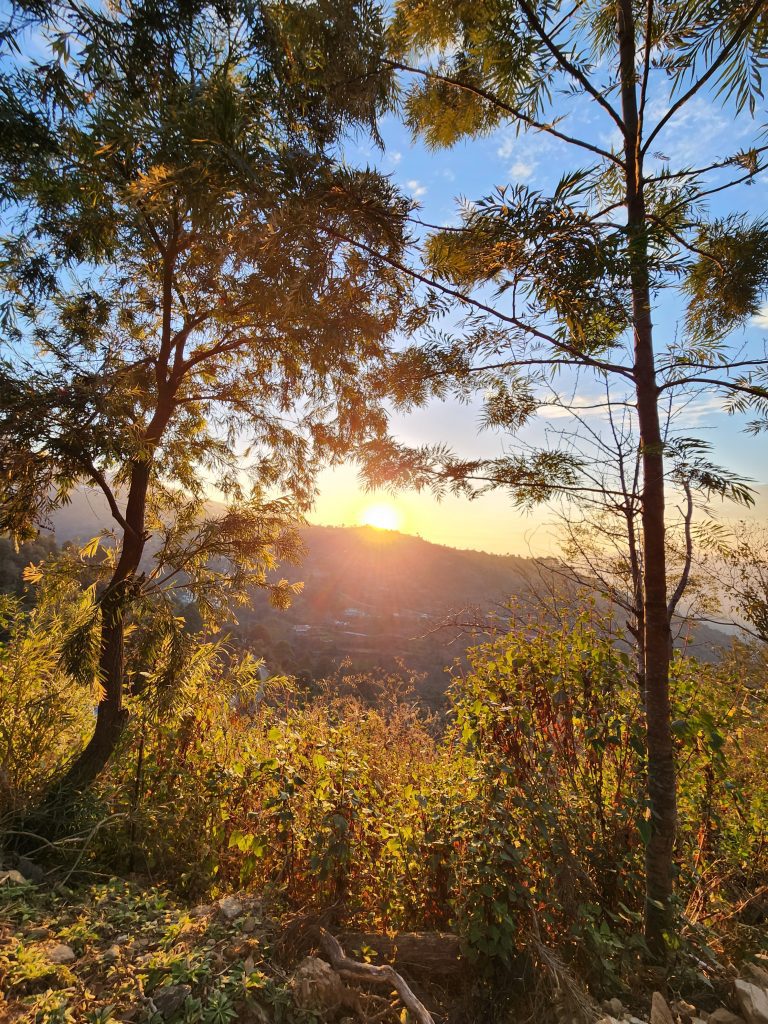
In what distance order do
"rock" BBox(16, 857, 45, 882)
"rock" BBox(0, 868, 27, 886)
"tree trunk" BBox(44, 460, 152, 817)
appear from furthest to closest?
"tree trunk" BBox(44, 460, 152, 817) < "rock" BBox(16, 857, 45, 882) < "rock" BBox(0, 868, 27, 886)

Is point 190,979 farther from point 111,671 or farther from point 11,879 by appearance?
point 111,671

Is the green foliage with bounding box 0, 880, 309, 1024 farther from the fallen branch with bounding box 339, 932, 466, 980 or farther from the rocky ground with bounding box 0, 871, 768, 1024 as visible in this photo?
the fallen branch with bounding box 339, 932, 466, 980

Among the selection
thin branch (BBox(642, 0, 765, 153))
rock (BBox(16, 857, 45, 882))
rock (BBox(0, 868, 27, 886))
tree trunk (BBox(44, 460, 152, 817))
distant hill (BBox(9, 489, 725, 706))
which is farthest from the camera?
distant hill (BBox(9, 489, 725, 706))

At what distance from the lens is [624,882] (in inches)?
88.7

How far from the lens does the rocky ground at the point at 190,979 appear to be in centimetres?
155

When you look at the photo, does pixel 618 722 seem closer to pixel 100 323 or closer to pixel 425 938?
pixel 425 938

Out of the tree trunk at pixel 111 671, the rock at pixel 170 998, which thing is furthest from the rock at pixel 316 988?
the tree trunk at pixel 111 671

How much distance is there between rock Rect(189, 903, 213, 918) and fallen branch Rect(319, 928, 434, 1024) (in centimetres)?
61

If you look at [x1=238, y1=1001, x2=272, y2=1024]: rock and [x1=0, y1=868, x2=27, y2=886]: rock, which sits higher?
[x1=238, y1=1001, x2=272, y2=1024]: rock

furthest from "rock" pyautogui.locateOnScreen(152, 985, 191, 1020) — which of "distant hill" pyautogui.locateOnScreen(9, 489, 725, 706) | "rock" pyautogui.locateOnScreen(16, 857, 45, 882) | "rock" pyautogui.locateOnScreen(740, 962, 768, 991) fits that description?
"distant hill" pyautogui.locateOnScreen(9, 489, 725, 706)

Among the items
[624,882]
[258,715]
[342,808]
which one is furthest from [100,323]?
[624,882]

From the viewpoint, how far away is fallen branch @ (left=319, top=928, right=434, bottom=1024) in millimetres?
1650

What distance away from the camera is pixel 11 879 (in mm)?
2281

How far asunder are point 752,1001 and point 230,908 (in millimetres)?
2235
